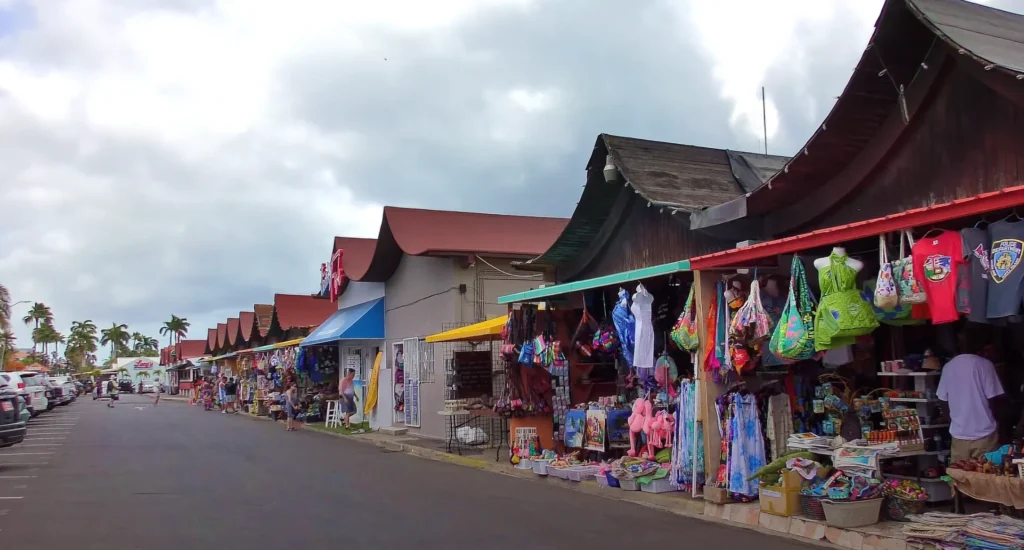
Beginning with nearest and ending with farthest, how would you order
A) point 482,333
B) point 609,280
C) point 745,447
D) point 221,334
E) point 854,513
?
1. point 854,513
2. point 745,447
3. point 609,280
4. point 482,333
5. point 221,334

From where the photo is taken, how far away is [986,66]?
25.5 ft

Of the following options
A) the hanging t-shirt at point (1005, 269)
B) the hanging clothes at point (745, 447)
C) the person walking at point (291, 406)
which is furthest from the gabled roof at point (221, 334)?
the hanging t-shirt at point (1005, 269)

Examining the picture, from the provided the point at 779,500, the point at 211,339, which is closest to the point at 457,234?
the point at 779,500

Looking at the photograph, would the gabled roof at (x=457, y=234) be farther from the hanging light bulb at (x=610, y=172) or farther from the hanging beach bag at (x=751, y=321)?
the hanging beach bag at (x=751, y=321)

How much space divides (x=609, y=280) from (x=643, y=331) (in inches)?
33.9

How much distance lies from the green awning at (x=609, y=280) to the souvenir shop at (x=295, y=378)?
52.5ft

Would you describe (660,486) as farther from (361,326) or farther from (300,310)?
(300,310)

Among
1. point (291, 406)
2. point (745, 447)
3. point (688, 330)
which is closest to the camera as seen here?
point (745, 447)

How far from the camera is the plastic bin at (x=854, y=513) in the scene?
7832 mm

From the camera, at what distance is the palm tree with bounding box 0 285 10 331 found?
4498 cm

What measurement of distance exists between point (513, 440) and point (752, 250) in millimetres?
7084

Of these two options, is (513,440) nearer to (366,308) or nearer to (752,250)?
(752,250)

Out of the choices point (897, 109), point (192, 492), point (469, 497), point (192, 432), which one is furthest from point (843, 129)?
point (192, 432)

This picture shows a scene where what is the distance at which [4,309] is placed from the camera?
4572 centimetres
